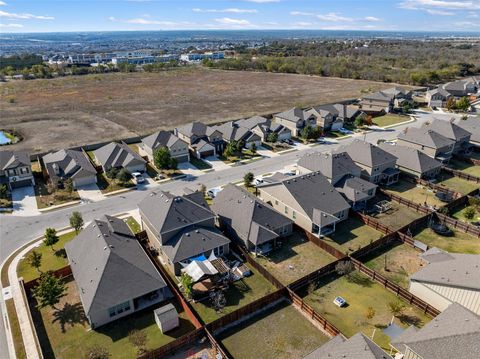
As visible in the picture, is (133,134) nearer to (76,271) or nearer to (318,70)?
(76,271)

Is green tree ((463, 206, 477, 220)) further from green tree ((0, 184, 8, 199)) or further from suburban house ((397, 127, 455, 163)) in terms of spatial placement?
green tree ((0, 184, 8, 199))

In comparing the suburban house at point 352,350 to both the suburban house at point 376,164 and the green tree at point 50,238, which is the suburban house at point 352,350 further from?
the suburban house at point 376,164

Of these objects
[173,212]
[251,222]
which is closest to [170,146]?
[173,212]

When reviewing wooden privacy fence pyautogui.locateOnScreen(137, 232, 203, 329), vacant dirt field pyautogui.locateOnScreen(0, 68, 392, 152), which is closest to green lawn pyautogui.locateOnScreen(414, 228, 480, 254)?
wooden privacy fence pyautogui.locateOnScreen(137, 232, 203, 329)

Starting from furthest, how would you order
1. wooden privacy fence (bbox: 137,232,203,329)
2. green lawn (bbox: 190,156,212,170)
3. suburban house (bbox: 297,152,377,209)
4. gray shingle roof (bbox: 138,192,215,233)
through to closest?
1. green lawn (bbox: 190,156,212,170)
2. suburban house (bbox: 297,152,377,209)
3. gray shingle roof (bbox: 138,192,215,233)
4. wooden privacy fence (bbox: 137,232,203,329)

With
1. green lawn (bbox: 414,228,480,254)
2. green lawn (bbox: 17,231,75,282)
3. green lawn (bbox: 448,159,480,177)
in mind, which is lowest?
green lawn (bbox: 17,231,75,282)

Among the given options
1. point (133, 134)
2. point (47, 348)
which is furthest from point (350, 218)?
point (133, 134)

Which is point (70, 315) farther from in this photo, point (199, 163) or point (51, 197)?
point (199, 163)
